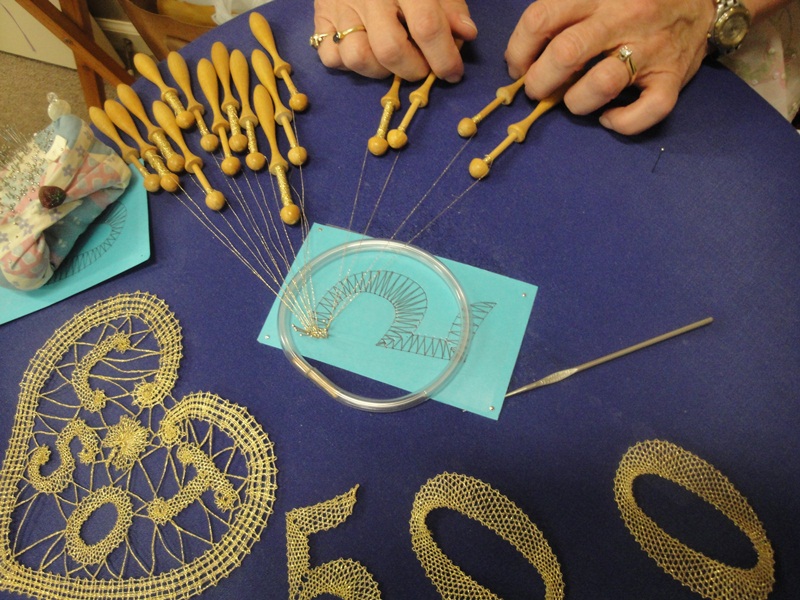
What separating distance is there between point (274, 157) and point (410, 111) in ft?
0.77

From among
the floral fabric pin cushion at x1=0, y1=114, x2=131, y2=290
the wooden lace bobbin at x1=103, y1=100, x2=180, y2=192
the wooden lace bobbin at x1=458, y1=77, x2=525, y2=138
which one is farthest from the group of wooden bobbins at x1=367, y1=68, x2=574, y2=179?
the floral fabric pin cushion at x1=0, y1=114, x2=131, y2=290

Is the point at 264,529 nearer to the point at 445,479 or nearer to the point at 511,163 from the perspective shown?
the point at 445,479

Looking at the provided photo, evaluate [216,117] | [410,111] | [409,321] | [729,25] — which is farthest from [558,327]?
[216,117]

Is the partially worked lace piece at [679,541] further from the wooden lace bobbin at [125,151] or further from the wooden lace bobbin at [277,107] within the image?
the wooden lace bobbin at [125,151]

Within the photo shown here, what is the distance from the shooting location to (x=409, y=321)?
2.53 feet

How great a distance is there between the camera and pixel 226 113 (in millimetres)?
921

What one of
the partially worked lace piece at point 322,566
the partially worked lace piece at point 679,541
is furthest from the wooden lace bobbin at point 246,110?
the partially worked lace piece at point 679,541

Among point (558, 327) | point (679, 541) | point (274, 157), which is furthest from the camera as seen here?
point (274, 157)

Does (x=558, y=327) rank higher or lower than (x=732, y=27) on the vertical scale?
lower

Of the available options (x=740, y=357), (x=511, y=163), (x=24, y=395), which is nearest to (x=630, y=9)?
(x=511, y=163)

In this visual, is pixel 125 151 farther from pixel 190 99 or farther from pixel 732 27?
pixel 732 27

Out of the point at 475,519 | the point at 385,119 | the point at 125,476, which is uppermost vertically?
the point at 385,119

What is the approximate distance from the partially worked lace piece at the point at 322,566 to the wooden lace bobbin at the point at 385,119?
52 cm

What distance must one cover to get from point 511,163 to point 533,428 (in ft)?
1.37
